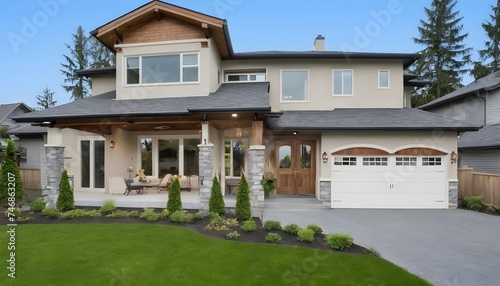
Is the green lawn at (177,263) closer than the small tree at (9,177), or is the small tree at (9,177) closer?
the green lawn at (177,263)

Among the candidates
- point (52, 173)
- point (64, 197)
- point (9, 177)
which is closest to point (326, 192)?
point (64, 197)

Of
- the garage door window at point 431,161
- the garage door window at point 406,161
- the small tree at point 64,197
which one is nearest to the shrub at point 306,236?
the garage door window at point 406,161

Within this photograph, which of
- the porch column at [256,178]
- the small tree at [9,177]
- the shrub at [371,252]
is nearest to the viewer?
the shrub at [371,252]

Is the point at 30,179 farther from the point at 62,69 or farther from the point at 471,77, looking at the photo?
the point at 471,77

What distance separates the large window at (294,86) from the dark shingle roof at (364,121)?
33.0 inches

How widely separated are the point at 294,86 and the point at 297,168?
12.7 ft

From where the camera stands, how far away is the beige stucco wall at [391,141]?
1020cm

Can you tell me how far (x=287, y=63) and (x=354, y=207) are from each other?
23.0 ft

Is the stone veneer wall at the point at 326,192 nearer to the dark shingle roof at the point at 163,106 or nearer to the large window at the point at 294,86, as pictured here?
the dark shingle roof at the point at 163,106

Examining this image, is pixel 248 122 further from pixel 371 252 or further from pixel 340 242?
pixel 371 252

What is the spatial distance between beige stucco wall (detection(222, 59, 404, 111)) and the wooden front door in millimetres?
1801

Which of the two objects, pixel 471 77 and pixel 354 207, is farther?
pixel 471 77

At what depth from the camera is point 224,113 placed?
8.40 metres

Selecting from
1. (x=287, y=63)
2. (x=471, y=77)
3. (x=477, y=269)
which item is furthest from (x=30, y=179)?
(x=471, y=77)
